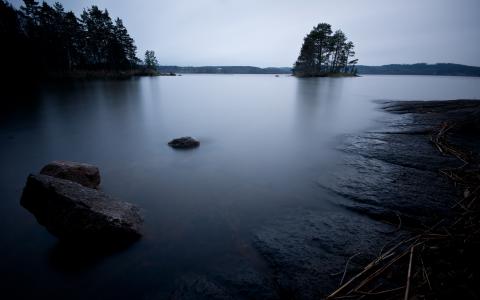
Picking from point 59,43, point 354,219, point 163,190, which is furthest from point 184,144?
point 59,43

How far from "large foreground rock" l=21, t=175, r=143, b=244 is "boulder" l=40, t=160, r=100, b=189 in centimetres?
127

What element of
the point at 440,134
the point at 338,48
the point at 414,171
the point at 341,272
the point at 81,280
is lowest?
the point at 81,280

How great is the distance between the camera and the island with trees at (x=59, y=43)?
Answer: 131 feet

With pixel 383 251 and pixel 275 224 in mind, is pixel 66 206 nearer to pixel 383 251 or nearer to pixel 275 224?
pixel 275 224

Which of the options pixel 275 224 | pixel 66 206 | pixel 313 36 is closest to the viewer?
Result: pixel 66 206

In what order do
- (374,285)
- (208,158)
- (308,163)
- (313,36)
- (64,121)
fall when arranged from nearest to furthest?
(374,285)
(308,163)
(208,158)
(64,121)
(313,36)

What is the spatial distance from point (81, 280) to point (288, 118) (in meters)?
14.2

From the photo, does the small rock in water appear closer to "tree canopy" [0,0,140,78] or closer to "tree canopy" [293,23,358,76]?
"tree canopy" [0,0,140,78]

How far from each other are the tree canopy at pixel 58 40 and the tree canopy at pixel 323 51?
63505 mm

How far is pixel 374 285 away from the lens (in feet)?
8.52

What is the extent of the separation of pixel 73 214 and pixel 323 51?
91930mm

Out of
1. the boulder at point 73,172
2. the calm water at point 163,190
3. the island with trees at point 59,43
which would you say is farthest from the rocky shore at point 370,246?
the island with trees at point 59,43

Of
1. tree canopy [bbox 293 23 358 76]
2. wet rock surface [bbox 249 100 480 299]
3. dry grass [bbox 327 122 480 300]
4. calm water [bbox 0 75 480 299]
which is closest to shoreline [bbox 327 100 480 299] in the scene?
dry grass [bbox 327 122 480 300]

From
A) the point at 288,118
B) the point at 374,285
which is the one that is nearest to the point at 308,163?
the point at 374,285
